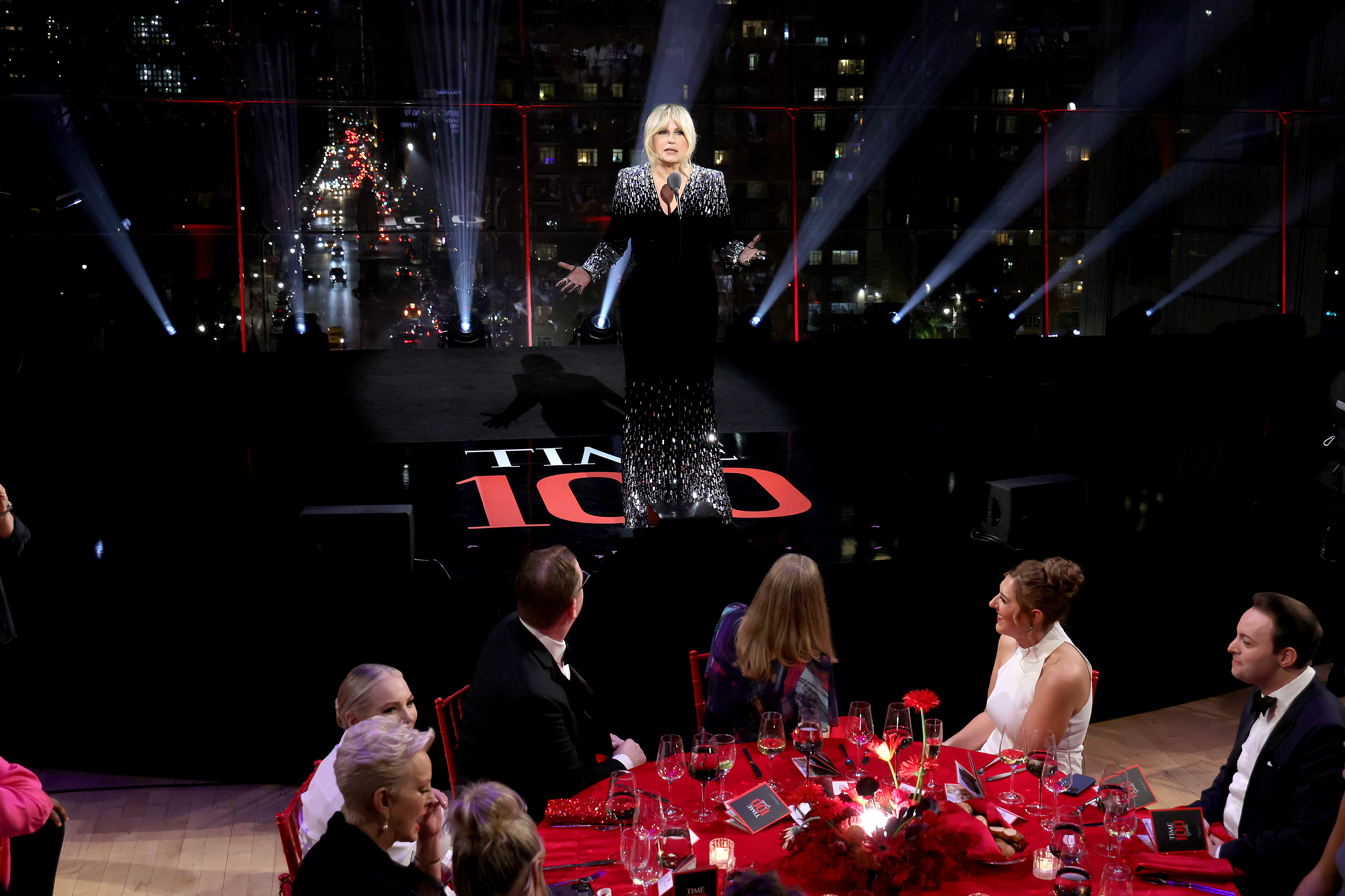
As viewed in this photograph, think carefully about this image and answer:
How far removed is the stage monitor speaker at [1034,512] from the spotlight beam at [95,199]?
651 cm

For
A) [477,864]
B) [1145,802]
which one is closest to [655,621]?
[1145,802]

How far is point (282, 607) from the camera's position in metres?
3.93

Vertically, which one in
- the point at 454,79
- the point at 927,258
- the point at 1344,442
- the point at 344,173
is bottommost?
the point at 1344,442

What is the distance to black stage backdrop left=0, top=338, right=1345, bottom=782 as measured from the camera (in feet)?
12.7

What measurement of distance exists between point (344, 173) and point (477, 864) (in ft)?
25.1

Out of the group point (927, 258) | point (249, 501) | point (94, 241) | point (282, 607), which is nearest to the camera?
point (282, 607)

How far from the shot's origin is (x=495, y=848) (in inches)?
65.7

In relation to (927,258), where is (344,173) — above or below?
above

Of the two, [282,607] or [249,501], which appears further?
[249,501]

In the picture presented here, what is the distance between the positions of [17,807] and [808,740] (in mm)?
1692

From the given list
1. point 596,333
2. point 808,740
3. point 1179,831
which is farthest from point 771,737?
point 596,333

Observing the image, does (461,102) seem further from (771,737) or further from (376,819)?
(376,819)

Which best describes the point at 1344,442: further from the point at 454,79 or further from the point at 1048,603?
the point at 454,79

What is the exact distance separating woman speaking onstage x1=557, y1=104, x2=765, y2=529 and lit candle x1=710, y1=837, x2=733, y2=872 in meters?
2.16
